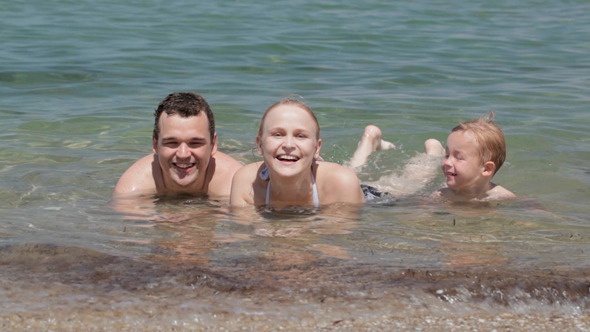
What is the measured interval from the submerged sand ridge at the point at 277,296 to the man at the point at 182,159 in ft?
5.50

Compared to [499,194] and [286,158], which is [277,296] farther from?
[499,194]

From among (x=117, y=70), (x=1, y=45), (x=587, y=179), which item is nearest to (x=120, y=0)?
(x=1, y=45)

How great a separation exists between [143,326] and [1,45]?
1126cm

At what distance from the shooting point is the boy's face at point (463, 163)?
5.96 m

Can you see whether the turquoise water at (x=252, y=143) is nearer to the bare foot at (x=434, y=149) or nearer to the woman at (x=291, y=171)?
the woman at (x=291, y=171)

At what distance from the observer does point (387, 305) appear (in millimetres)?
3365

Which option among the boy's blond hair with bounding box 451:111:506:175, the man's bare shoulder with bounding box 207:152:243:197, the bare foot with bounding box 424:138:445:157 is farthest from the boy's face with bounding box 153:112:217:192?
the bare foot with bounding box 424:138:445:157

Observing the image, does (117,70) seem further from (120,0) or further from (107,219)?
(120,0)

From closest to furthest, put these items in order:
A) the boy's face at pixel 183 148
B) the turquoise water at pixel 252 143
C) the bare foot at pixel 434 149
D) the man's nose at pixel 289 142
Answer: the turquoise water at pixel 252 143
the man's nose at pixel 289 142
the boy's face at pixel 183 148
the bare foot at pixel 434 149

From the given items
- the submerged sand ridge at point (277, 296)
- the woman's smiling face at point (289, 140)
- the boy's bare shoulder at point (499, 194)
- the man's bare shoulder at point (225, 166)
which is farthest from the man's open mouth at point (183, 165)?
the boy's bare shoulder at point (499, 194)

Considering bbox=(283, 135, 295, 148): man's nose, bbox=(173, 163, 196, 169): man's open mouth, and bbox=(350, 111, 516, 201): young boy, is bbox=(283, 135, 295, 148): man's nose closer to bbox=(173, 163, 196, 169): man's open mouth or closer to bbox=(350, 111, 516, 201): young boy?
bbox=(173, 163, 196, 169): man's open mouth

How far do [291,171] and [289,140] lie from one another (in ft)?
0.63

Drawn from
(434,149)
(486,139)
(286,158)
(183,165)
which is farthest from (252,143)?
(286,158)

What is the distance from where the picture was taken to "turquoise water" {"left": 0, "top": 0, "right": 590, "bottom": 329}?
3586 mm
